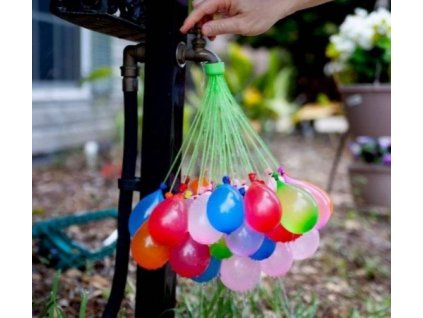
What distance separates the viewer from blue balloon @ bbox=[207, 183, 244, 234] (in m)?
1.06

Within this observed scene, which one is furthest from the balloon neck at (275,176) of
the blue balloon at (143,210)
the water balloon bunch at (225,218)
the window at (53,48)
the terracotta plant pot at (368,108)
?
the window at (53,48)

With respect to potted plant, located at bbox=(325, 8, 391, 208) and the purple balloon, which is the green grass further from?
potted plant, located at bbox=(325, 8, 391, 208)

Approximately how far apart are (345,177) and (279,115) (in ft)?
9.31

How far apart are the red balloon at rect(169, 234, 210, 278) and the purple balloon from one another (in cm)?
6

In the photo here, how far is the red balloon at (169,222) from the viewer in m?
1.09

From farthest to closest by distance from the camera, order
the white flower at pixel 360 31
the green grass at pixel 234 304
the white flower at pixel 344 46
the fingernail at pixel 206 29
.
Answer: the white flower at pixel 344 46, the white flower at pixel 360 31, the green grass at pixel 234 304, the fingernail at pixel 206 29

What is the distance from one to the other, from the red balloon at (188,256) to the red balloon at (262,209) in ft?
0.41

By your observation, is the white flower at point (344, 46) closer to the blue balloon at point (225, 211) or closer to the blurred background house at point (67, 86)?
the blurred background house at point (67, 86)

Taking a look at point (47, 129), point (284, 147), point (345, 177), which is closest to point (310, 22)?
point (284, 147)

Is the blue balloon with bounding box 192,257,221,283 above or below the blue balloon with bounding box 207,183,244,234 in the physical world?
below

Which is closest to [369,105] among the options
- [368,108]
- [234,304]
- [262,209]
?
[368,108]

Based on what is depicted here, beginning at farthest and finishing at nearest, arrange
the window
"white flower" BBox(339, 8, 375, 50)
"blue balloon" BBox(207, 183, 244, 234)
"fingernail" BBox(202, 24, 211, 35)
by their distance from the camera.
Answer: the window → "white flower" BBox(339, 8, 375, 50) → "fingernail" BBox(202, 24, 211, 35) → "blue balloon" BBox(207, 183, 244, 234)

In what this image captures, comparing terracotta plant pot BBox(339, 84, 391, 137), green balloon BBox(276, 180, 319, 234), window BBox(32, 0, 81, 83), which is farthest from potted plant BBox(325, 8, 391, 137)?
green balloon BBox(276, 180, 319, 234)

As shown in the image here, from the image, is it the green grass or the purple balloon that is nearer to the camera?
the purple balloon
